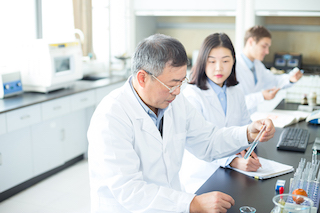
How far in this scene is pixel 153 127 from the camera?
1.53m

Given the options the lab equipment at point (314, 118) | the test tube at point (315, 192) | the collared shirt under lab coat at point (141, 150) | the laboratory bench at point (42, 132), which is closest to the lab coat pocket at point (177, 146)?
the collared shirt under lab coat at point (141, 150)

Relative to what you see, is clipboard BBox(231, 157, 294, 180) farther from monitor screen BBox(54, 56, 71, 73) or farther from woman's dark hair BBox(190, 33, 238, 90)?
monitor screen BBox(54, 56, 71, 73)

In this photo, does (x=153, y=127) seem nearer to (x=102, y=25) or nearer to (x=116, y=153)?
(x=116, y=153)

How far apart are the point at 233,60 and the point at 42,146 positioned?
7.07 ft

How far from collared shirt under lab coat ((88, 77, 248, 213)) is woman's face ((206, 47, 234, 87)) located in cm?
45

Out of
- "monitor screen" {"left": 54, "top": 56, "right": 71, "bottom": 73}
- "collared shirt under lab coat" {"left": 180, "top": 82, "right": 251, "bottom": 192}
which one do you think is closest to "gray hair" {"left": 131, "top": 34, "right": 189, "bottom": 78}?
"collared shirt under lab coat" {"left": 180, "top": 82, "right": 251, "bottom": 192}

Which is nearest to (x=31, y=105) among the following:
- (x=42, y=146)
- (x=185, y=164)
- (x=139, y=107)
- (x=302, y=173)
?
(x=42, y=146)

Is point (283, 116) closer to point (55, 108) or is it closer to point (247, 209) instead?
point (247, 209)

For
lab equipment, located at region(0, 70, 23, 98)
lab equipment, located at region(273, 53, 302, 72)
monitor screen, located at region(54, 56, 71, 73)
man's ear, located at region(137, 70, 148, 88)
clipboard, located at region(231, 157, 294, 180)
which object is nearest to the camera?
man's ear, located at region(137, 70, 148, 88)

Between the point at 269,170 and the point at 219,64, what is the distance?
2.36ft

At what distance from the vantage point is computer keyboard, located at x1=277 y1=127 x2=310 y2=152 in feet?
6.97

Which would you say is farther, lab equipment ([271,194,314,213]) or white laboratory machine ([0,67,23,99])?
white laboratory machine ([0,67,23,99])

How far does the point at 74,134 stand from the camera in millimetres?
3975

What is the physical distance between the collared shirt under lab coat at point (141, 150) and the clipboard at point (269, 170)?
145 millimetres
